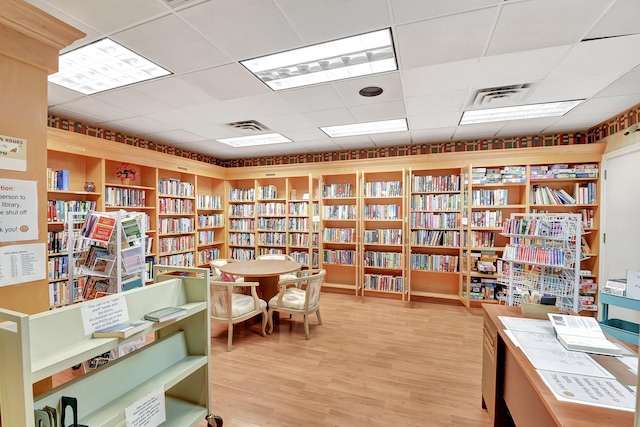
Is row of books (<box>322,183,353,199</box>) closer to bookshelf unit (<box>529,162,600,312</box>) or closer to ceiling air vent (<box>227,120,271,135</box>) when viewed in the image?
ceiling air vent (<box>227,120,271,135</box>)

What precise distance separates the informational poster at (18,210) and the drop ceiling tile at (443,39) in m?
2.22

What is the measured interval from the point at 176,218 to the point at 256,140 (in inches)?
80.9

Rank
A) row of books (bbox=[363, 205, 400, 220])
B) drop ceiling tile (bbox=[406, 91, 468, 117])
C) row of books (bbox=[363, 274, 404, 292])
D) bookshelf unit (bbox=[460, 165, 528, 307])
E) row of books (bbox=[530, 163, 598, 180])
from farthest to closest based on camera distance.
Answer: row of books (bbox=[363, 205, 400, 220])
row of books (bbox=[363, 274, 404, 292])
bookshelf unit (bbox=[460, 165, 528, 307])
row of books (bbox=[530, 163, 598, 180])
drop ceiling tile (bbox=[406, 91, 468, 117])

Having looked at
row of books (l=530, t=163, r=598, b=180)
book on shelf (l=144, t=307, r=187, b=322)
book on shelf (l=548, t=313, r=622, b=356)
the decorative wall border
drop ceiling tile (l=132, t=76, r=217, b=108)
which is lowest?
book on shelf (l=548, t=313, r=622, b=356)

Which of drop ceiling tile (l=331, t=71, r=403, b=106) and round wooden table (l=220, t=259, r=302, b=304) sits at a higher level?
drop ceiling tile (l=331, t=71, r=403, b=106)

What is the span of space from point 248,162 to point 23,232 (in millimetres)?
4882

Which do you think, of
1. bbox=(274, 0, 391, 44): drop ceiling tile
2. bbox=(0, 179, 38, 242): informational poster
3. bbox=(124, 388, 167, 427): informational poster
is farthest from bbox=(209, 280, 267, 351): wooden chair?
bbox=(274, 0, 391, 44): drop ceiling tile

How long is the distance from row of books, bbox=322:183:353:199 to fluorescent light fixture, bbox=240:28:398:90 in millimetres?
2693

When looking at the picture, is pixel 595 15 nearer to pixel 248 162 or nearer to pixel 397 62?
pixel 397 62

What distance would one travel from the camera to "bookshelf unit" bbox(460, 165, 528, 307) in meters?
Answer: 4.12

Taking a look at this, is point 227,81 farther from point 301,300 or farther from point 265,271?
point 301,300

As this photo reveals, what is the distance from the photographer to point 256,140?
4.54 m

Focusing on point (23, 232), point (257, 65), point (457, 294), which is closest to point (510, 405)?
Answer: point (23, 232)

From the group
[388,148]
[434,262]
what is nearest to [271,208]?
[388,148]
